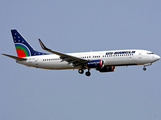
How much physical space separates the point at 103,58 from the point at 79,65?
15.3 feet

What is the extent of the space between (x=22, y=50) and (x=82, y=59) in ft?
46.4

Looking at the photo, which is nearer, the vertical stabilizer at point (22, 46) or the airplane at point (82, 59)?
the airplane at point (82, 59)

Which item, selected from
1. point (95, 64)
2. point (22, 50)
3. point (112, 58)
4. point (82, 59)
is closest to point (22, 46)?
point (22, 50)

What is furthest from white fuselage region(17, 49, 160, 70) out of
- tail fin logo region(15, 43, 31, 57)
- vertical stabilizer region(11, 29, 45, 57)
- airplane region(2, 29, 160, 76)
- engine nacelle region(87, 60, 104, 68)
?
tail fin logo region(15, 43, 31, 57)

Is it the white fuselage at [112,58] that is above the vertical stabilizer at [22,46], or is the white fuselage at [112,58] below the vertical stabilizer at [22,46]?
below

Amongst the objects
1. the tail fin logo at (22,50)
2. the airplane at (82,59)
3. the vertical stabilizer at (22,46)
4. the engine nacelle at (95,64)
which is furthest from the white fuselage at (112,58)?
the tail fin logo at (22,50)

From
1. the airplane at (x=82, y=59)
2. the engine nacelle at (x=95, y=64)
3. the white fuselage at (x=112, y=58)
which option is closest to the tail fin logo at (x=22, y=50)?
the airplane at (x=82, y=59)

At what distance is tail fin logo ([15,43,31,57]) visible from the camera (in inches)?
2830

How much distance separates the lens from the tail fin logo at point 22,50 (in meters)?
71.9

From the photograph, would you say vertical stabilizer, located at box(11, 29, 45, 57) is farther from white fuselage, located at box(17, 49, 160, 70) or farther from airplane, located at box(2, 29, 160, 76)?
white fuselage, located at box(17, 49, 160, 70)

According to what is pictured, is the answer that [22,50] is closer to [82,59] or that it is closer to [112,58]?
[82,59]

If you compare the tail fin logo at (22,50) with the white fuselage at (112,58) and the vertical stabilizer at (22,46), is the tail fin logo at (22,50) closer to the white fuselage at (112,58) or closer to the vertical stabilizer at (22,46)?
the vertical stabilizer at (22,46)

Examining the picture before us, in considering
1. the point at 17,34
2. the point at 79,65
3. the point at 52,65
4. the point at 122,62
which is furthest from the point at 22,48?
the point at 122,62

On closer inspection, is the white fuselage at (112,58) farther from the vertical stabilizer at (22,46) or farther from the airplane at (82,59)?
the vertical stabilizer at (22,46)
